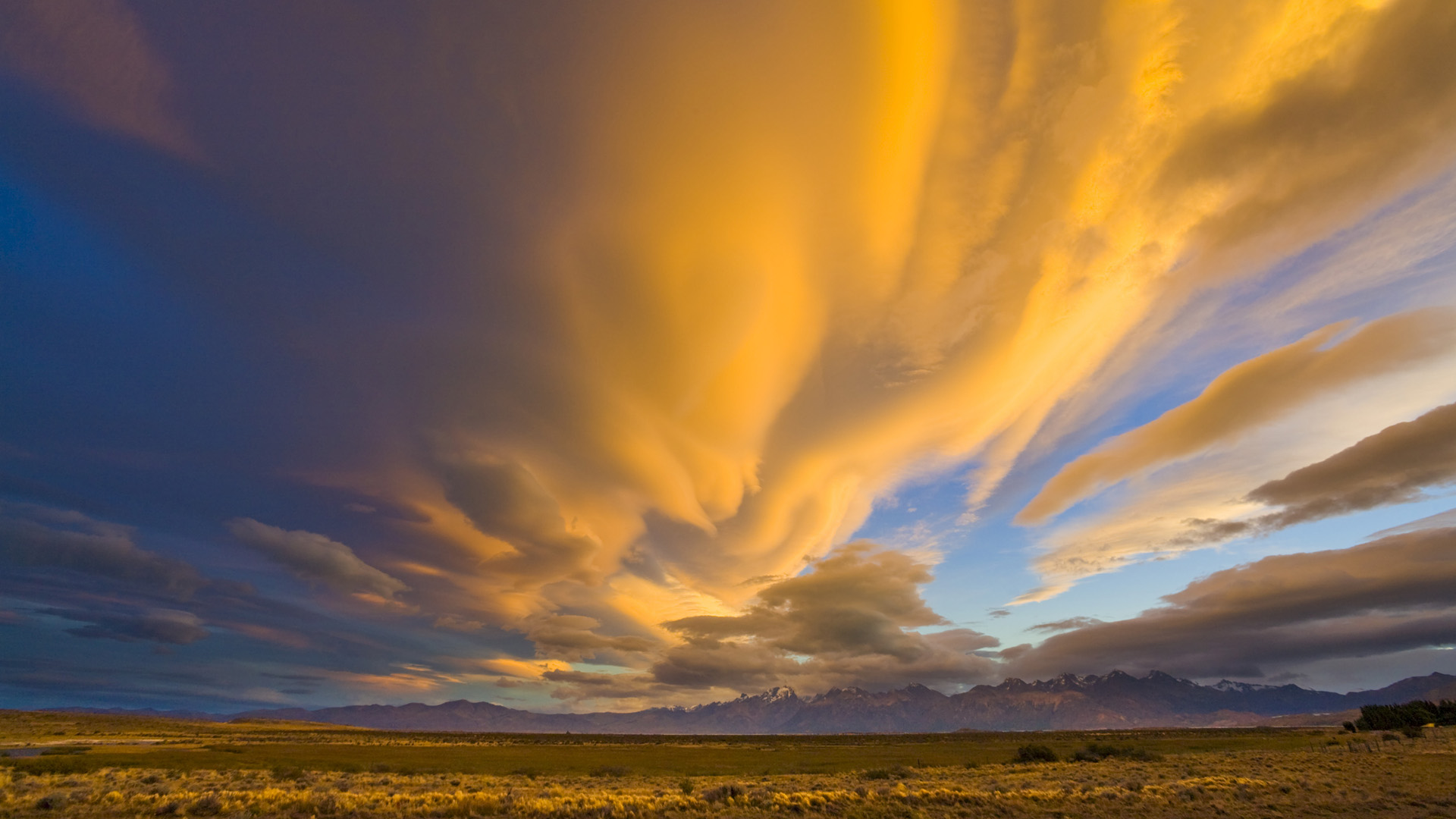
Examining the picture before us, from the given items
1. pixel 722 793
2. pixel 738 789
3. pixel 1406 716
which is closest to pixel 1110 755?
pixel 738 789

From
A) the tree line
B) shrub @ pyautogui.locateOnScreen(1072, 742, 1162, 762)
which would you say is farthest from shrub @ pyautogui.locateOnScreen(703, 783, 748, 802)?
the tree line

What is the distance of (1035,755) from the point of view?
59.6 meters

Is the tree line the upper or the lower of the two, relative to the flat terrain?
lower

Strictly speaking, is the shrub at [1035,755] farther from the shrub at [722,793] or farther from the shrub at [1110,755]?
the shrub at [722,793]

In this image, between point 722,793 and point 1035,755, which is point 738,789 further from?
point 1035,755

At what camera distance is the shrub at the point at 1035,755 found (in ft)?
186

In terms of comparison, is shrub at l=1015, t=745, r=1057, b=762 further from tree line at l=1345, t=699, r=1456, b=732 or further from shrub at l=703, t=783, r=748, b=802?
tree line at l=1345, t=699, r=1456, b=732

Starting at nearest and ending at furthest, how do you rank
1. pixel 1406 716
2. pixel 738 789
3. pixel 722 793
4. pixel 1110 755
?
pixel 722 793 → pixel 738 789 → pixel 1110 755 → pixel 1406 716

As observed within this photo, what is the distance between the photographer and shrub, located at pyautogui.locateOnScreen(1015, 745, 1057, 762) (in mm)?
56594

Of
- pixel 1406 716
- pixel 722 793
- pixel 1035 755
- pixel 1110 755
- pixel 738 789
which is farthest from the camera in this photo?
pixel 1406 716

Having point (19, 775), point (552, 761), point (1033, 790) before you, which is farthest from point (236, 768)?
point (1033, 790)

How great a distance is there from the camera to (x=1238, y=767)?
1709 inches

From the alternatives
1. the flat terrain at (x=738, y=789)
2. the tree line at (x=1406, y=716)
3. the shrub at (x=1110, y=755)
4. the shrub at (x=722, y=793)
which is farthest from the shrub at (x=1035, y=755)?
the tree line at (x=1406, y=716)

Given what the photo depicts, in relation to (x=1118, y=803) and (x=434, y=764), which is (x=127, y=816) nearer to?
(x=434, y=764)
